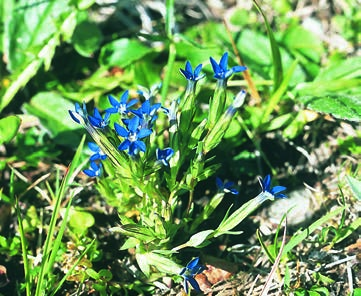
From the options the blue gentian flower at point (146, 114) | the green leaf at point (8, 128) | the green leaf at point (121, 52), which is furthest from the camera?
the green leaf at point (121, 52)

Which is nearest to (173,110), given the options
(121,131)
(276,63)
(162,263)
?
(121,131)

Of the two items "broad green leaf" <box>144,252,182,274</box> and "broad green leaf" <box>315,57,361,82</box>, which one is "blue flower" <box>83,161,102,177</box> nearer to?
"broad green leaf" <box>144,252,182,274</box>

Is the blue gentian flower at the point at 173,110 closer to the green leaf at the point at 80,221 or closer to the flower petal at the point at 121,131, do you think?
the flower petal at the point at 121,131

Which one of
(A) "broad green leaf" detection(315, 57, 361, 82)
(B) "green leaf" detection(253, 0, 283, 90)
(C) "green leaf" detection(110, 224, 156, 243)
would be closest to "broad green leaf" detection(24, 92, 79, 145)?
(C) "green leaf" detection(110, 224, 156, 243)

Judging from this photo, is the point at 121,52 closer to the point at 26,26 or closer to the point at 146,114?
the point at 26,26

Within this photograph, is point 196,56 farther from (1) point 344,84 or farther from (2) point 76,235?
(2) point 76,235

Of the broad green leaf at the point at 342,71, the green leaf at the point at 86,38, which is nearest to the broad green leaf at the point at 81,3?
the green leaf at the point at 86,38

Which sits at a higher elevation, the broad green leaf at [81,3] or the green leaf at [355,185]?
the broad green leaf at [81,3]
